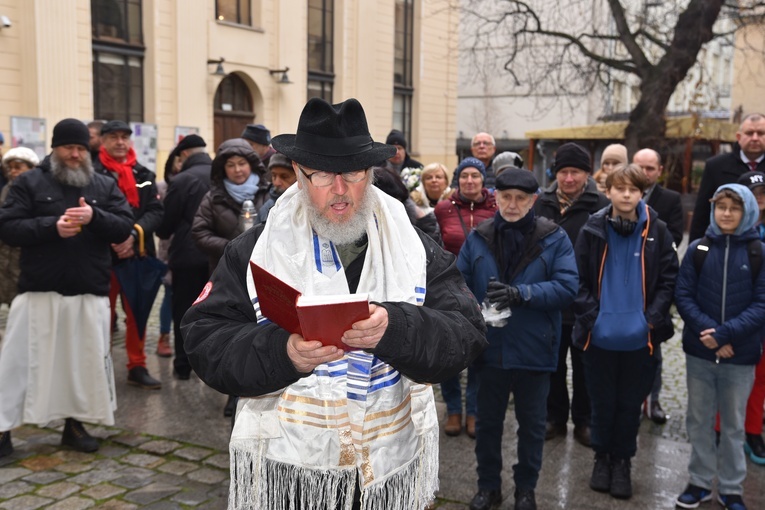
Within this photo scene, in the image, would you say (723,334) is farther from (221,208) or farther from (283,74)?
(283,74)

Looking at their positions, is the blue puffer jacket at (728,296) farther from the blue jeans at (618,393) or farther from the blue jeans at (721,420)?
the blue jeans at (618,393)

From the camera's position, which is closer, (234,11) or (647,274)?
(647,274)

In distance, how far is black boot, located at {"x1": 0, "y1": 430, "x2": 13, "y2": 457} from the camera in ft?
16.7

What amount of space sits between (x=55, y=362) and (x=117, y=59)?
13.4 meters

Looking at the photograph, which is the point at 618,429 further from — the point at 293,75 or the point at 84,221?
the point at 293,75

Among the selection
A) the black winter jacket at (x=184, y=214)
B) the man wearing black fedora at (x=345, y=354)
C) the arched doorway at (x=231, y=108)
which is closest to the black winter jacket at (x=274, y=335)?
the man wearing black fedora at (x=345, y=354)

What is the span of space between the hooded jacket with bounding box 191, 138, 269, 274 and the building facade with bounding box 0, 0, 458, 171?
10598mm

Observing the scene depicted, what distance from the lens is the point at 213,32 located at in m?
18.7

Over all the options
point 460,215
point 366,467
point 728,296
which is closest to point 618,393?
point 728,296

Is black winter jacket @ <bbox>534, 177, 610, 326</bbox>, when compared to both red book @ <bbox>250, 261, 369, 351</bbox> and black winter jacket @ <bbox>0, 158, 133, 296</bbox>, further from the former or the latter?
red book @ <bbox>250, 261, 369, 351</bbox>

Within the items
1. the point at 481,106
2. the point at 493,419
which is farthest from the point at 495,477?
the point at 481,106

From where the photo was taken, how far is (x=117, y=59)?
55.8ft

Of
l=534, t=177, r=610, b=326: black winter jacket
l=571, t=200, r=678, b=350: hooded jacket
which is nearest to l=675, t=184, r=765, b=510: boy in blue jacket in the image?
l=571, t=200, r=678, b=350: hooded jacket

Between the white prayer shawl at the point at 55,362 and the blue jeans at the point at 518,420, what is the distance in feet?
8.75
